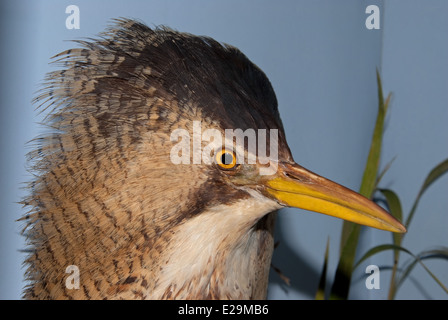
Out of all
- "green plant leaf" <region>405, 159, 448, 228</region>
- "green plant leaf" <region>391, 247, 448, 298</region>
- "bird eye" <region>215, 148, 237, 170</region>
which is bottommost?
"green plant leaf" <region>391, 247, 448, 298</region>

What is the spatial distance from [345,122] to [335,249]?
0.39 m

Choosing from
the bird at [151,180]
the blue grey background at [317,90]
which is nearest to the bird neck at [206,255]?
the bird at [151,180]

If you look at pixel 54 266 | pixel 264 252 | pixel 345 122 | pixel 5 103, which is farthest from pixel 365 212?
pixel 345 122

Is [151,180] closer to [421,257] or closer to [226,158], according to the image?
[226,158]

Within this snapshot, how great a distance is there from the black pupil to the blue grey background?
15.9 inches

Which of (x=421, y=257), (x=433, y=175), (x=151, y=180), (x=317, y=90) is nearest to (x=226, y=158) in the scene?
(x=151, y=180)

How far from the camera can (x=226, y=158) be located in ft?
2.68

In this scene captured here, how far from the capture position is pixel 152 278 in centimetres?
85

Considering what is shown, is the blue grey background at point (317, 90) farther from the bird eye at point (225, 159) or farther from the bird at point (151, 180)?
the bird eye at point (225, 159)

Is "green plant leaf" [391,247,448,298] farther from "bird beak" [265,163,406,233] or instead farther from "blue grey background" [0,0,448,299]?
"bird beak" [265,163,406,233]

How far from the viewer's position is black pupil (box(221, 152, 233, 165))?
81 centimetres

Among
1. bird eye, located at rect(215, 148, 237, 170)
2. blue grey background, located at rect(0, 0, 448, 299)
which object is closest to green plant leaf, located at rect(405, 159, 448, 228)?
blue grey background, located at rect(0, 0, 448, 299)

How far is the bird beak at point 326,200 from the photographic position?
82cm
